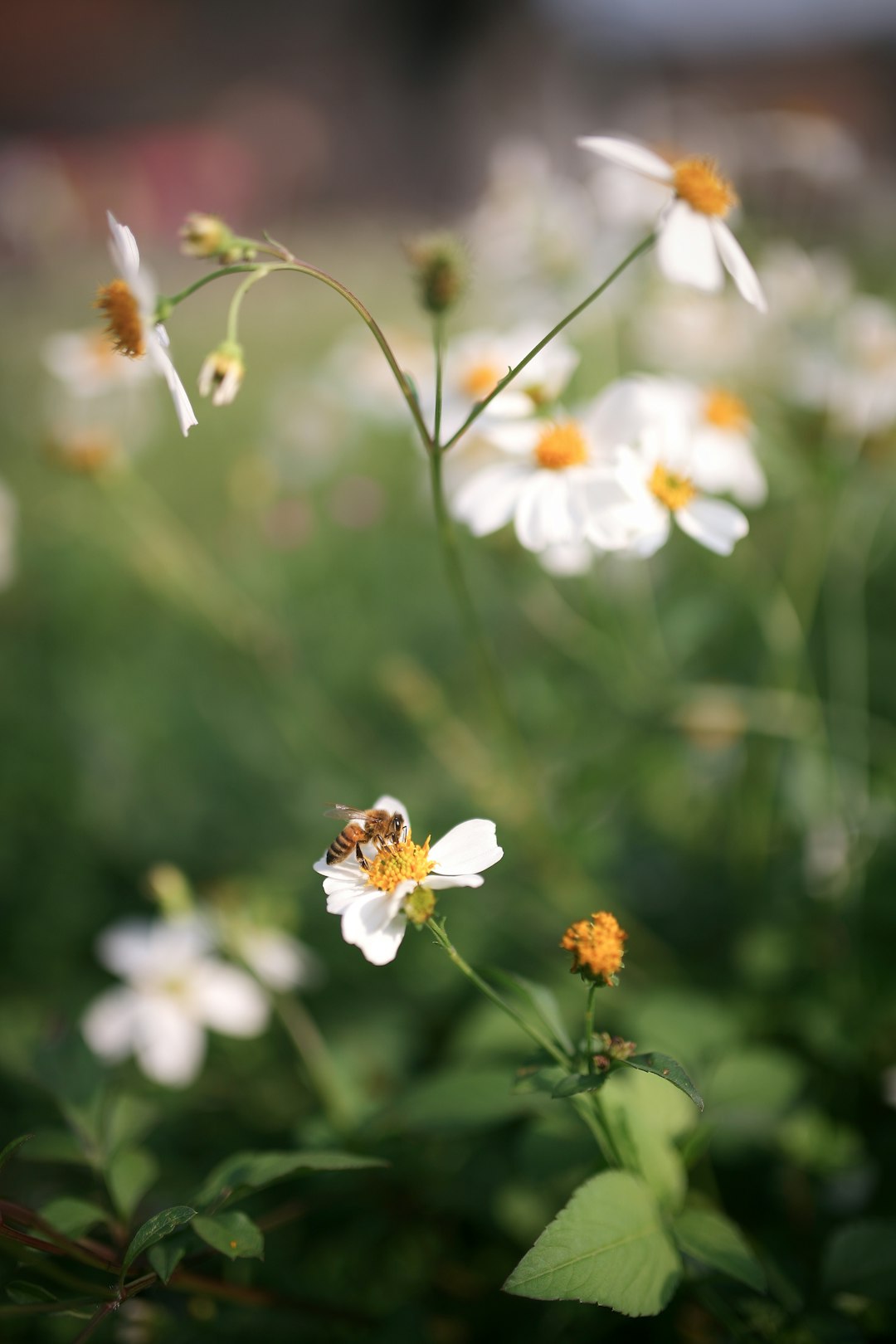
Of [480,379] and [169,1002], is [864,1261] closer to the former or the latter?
[169,1002]

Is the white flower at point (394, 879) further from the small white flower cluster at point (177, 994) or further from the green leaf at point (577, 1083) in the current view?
the small white flower cluster at point (177, 994)

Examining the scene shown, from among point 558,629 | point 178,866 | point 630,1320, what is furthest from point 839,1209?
point 178,866

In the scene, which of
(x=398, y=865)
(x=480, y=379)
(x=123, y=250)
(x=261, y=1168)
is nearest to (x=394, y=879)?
(x=398, y=865)

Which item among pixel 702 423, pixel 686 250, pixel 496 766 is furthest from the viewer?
pixel 496 766

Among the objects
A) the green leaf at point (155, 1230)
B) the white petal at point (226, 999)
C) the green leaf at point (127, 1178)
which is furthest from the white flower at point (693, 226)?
the white petal at point (226, 999)

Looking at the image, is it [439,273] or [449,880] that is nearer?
[449,880]

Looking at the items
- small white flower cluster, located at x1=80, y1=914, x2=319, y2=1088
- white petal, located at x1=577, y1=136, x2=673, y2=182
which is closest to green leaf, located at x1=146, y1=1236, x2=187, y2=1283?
small white flower cluster, located at x1=80, y1=914, x2=319, y2=1088

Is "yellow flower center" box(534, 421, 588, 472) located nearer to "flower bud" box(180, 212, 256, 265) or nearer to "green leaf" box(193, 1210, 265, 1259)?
"flower bud" box(180, 212, 256, 265)
